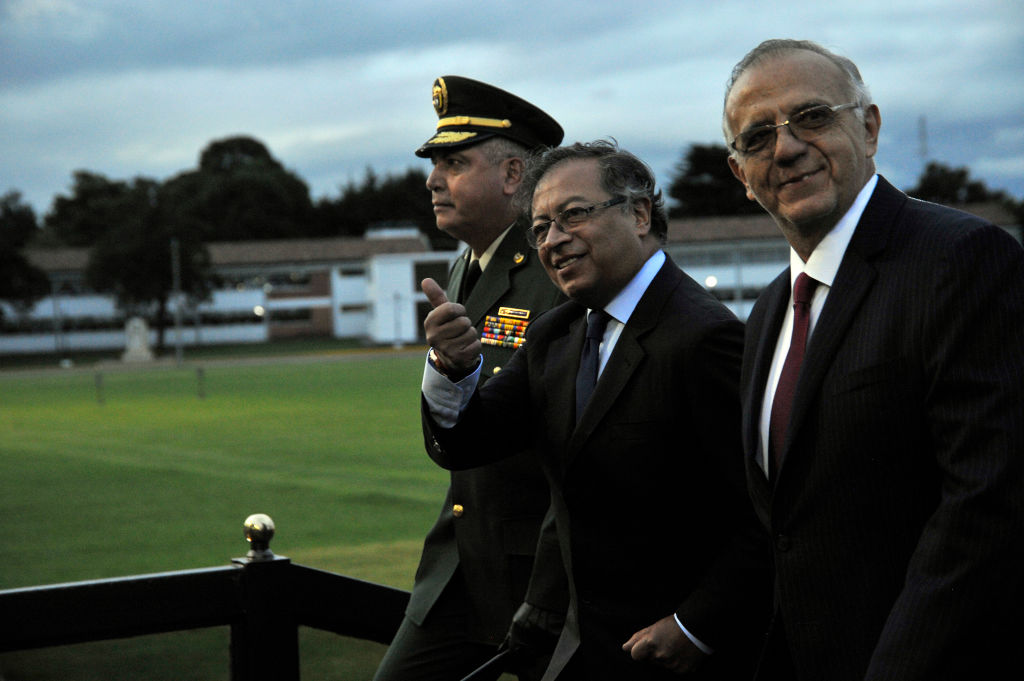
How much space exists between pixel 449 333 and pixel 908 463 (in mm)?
1080

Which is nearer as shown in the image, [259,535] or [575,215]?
[575,215]

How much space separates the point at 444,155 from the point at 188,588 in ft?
4.85

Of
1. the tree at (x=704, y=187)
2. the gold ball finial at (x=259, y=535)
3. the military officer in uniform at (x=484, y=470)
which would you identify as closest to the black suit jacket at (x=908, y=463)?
the military officer in uniform at (x=484, y=470)

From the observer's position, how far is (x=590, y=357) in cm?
269

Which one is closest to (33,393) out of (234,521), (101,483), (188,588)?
(101,483)

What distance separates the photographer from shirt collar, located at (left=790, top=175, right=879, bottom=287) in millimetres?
2037

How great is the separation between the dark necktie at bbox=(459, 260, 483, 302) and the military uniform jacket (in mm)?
117

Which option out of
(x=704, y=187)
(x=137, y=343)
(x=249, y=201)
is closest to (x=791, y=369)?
(x=137, y=343)

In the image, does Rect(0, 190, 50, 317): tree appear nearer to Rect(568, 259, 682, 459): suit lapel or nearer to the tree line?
the tree line

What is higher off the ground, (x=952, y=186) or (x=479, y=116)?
(x=952, y=186)

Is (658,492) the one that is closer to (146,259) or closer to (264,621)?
(264,621)

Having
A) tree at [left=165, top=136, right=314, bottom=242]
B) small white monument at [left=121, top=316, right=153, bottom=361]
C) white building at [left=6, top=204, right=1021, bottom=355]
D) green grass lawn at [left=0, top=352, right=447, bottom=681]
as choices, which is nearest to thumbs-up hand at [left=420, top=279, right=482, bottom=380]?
green grass lawn at [left=0, top=352, right=447, bottom=681]

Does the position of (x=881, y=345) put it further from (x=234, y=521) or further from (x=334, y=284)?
(x=334, y=284)

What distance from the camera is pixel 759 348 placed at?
2184 millimetres
